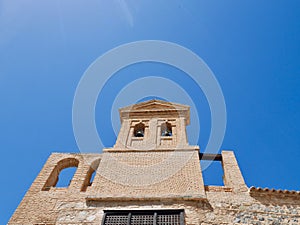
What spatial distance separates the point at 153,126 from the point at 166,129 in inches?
29.8

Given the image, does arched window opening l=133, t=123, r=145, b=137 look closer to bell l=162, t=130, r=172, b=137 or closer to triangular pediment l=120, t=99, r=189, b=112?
bell l=162, t=130, r=172, b=137

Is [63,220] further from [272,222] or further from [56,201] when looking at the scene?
[272,222]

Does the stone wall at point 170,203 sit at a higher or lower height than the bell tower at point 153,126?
lower

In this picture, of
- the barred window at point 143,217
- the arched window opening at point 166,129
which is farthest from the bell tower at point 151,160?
the barred window at point 143,217

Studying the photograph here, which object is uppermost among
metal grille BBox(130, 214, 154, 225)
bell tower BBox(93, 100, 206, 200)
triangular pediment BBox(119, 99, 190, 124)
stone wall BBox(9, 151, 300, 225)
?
triangular pediment BBox(119, 99, 190, 124)

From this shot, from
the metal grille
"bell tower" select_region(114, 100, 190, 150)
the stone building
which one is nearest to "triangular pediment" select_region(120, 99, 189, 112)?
"bell tower" select_region(114, 100, 190, 150)

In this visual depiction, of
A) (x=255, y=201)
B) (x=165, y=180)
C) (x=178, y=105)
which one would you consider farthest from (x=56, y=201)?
(x=178, y=105)

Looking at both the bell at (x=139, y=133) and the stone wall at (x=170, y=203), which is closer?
the stone wall at (x=170, y=203)

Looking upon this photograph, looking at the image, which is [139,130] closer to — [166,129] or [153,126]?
[153,126]

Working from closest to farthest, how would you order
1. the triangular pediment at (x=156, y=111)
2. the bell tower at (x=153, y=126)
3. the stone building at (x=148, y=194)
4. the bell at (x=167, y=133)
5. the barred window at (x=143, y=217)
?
Answer: 1. the barred window at (x=143, y=217)
2. the stone building at (x=148, y=194)
3. the bell tower at (x=153, y=126)
4. the bell at (x=167, y=133)
5. the triangular pediment at (x=156, y=111)

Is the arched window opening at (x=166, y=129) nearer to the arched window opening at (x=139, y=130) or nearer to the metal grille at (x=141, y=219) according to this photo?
the arched window opening at (x=139, y=130)

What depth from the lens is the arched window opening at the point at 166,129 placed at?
38.8 ft

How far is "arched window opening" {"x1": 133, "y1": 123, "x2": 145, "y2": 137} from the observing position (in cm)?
1187

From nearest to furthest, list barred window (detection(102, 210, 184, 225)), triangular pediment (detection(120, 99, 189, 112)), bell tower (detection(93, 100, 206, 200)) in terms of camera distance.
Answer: barred window (detection(102, 210, 184, 225))
bell tower (detection(93, 100, 206, 200))
triangular pediment (detection(120, 99, 189, 112))
